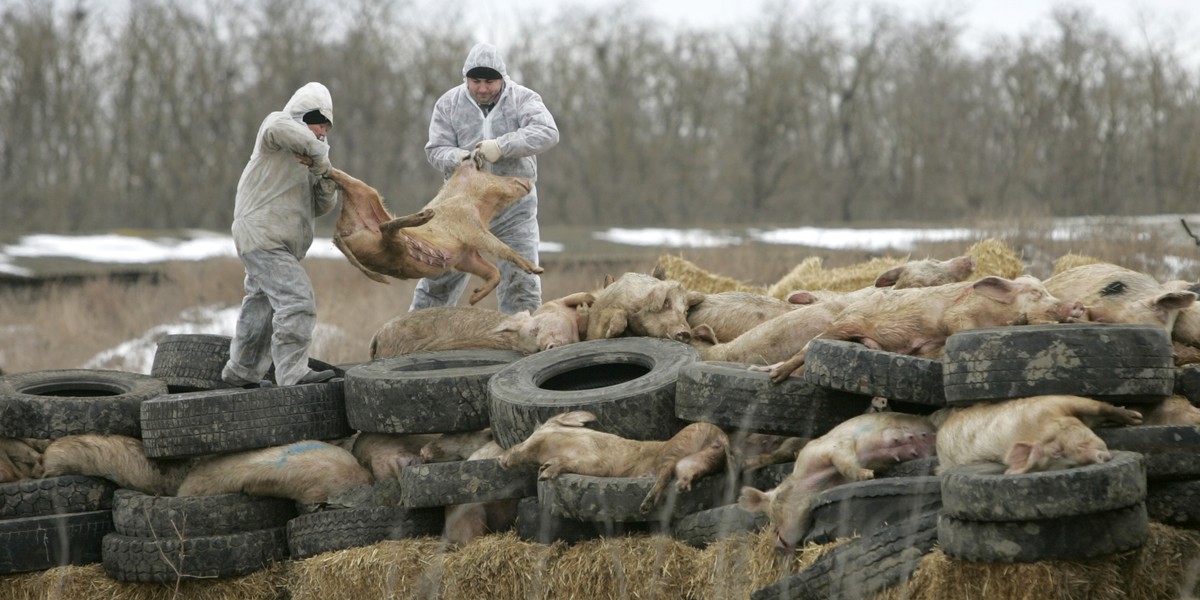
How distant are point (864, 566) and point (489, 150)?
5.08 m

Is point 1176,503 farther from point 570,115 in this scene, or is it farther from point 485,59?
point 570,115

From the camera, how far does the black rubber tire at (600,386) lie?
26.4ft

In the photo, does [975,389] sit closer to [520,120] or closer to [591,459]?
[591,459]

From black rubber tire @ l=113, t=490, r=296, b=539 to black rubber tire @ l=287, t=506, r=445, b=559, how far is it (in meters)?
0.50

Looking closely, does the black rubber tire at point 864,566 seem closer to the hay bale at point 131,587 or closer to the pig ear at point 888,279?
the pig ear at point 888,279

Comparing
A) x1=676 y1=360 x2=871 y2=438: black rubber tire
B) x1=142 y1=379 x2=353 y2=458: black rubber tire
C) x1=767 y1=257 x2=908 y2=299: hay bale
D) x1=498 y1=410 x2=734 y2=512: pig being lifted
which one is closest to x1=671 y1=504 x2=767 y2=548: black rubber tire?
x1=498 y1=410 x2=734 y2=512: pig being lifted

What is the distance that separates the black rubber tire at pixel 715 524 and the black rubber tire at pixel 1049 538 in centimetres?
134

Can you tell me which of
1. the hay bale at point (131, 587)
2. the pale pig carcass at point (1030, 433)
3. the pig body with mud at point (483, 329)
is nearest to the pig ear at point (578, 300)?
the pig body with mud at point (483, 329)

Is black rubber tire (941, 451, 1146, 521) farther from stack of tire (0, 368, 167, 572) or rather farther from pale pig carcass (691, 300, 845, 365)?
stack of tire (0, 368, 167, 572)

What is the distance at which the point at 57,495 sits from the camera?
9.05 meters

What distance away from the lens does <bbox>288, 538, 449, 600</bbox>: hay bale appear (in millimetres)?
7852

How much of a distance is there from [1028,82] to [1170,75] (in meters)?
3.99

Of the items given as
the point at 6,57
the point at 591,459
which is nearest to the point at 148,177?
Result: the point at 6,57

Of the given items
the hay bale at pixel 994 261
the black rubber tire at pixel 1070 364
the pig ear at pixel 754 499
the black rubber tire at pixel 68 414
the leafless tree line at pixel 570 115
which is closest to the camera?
the black rubber tire at pixel 1070 364
